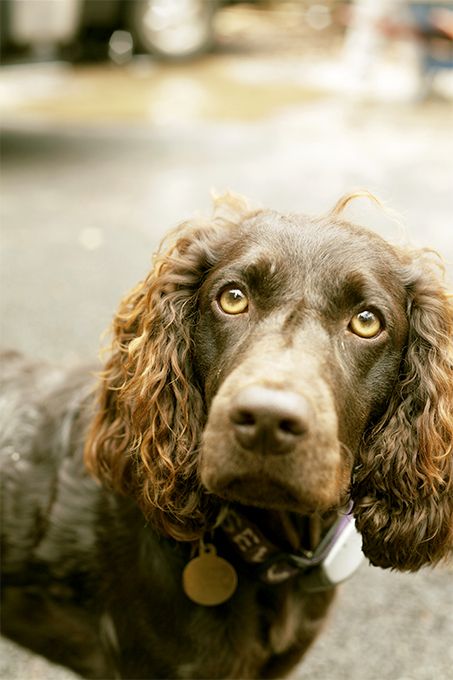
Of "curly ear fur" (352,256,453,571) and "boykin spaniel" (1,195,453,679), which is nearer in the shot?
"boykin spaniel" (1,195,453,679)

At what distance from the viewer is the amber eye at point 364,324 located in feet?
6.64

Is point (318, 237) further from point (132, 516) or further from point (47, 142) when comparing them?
point (47, 142)

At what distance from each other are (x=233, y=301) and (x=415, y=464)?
1.95 ft

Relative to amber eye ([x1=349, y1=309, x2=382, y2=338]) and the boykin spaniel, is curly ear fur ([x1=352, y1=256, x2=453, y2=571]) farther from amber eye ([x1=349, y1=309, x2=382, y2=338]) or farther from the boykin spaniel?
amber eye ([x1=349, y1=309, x2=382, y2=338])

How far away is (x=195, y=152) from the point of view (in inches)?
293

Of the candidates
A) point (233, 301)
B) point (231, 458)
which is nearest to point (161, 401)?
point (233, 301)

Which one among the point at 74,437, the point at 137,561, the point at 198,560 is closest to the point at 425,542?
the point at 198,560

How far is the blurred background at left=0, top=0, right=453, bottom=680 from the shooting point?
3.03 metres

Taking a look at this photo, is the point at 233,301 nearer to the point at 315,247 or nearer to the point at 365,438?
the point at 315,247

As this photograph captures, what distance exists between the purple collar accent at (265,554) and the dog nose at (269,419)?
20.5 inches

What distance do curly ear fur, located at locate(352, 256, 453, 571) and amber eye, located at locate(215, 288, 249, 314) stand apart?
439 millimetres

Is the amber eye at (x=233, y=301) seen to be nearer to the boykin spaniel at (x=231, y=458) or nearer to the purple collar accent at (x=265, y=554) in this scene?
the boykin spaniel at (x=231, y=458)

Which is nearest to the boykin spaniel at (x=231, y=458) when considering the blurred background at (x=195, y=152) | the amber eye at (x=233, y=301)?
the amber eye at (x=233, y=301)

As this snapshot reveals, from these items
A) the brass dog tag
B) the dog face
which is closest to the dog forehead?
the dog face
